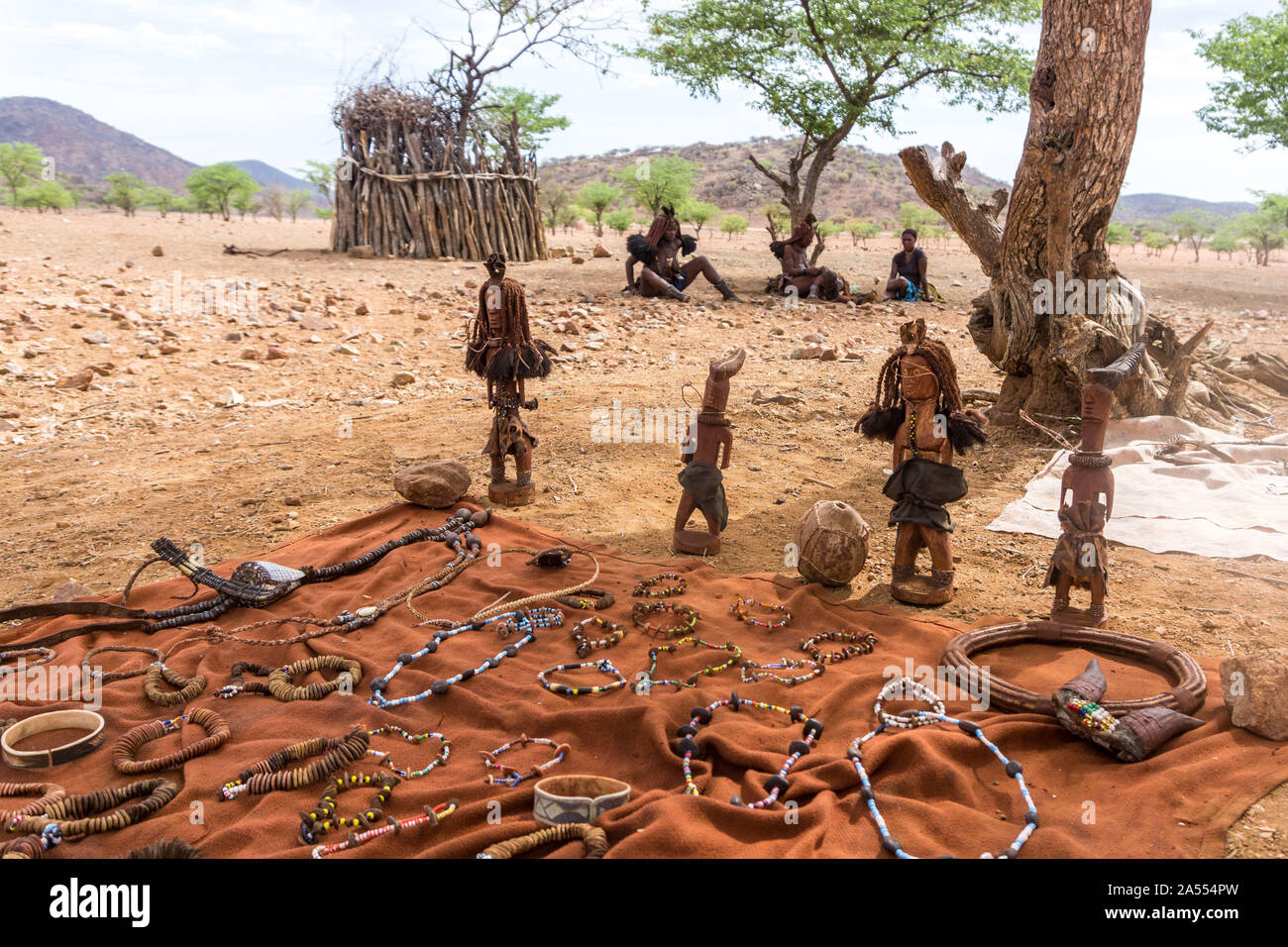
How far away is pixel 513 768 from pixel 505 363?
283 cm

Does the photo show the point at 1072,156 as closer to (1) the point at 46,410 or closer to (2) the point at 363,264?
(1) the point at 46,410

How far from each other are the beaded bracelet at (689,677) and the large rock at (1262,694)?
174cm

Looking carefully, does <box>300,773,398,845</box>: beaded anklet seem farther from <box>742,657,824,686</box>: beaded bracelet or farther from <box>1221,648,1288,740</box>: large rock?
<box>1221,648,1288,740</box>: large rock

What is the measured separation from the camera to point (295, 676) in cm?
362

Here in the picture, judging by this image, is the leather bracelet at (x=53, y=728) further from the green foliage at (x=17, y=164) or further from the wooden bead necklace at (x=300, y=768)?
the green foliage at (x=17, y=164)

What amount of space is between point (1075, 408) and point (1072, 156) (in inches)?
70.6

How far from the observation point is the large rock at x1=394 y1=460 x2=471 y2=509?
17.2 ft

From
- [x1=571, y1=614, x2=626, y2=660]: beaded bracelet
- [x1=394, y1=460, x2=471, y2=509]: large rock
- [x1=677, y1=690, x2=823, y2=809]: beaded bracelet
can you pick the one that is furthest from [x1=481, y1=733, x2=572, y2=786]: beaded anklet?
[x1=394, y1=460, x2=471, y2=509]: large rock

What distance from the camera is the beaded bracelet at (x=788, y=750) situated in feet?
9.02

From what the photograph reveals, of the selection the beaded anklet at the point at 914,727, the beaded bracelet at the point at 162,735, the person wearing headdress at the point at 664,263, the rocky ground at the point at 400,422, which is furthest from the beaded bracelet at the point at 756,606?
the person wearing headdress at the point at 664,263

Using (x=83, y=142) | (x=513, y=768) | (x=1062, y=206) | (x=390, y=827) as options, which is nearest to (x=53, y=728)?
(x=390, y=827)

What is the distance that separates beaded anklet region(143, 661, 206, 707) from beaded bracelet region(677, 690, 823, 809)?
6.27 feet

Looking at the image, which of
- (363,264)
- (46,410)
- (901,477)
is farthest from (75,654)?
(363,264)

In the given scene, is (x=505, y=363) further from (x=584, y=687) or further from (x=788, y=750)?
(x=788, y=750)
